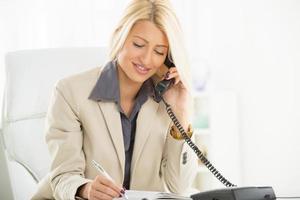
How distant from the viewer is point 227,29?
3664mm

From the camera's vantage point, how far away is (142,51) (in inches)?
62.0

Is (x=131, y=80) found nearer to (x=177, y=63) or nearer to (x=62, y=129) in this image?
(x=177, y=63)

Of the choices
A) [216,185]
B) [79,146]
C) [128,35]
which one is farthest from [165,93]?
[216,185]

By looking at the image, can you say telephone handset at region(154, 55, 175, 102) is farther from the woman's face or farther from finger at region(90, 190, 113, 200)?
finger at region(90, 190, 113, 200)

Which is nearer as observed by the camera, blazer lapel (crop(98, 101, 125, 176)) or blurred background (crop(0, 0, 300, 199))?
blazer lapel (crop(98, 101, 125, 176))

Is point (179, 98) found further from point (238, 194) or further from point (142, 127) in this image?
point (238, 194)

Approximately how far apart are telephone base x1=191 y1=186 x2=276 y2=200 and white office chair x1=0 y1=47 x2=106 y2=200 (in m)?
0.89

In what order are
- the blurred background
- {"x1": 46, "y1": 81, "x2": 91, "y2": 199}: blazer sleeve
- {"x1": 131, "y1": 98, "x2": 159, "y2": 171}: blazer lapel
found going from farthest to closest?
the blurred background, {"x1": 131, "y1": 98, "x2": 159, "y2": 171}: blazer lapel, {"x1": 46, "y1": 81, "x2": 91, "y2": 199}: blazer sleeve

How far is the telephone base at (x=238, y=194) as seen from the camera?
1148 millimetres

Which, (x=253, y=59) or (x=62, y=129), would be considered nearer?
Answer: (x=62, y=129)

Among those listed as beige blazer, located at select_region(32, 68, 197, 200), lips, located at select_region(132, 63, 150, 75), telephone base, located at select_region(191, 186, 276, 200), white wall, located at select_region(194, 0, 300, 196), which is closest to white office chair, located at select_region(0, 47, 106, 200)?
beige blazer, located at select_region(32, 68, 197, 200)

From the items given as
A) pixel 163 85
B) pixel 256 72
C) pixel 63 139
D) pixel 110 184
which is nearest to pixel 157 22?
pixel 163 85

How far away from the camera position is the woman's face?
5.11 feet

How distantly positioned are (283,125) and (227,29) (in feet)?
2.51
